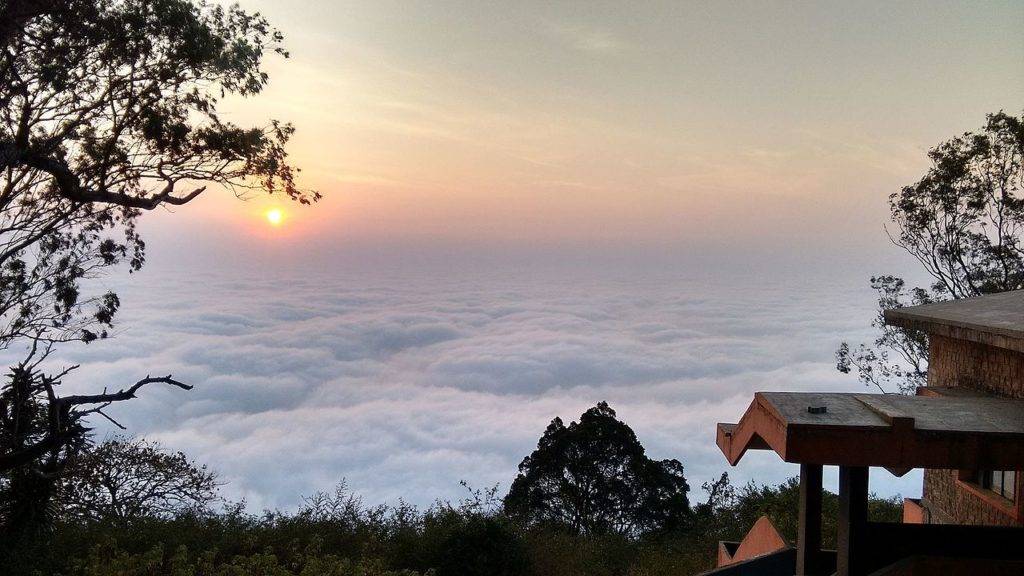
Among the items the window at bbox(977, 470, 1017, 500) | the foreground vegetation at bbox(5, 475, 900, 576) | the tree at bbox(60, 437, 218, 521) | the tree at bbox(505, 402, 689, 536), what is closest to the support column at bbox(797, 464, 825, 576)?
the window at bbox(977, 470, 1017, 500)

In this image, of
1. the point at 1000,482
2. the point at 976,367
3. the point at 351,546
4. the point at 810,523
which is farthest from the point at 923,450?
the point at 351,546

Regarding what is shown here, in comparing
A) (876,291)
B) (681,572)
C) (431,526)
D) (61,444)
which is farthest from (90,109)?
(876,291)

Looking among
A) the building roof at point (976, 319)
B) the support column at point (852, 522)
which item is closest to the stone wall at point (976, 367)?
the building roof at point (976, 319)

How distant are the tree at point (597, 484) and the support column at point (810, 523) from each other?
21.5m

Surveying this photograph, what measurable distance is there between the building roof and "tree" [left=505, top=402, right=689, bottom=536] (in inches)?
778

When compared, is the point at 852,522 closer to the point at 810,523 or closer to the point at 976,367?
the point at 810,523

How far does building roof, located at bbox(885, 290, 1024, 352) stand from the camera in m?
5.57

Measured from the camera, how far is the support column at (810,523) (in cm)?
521

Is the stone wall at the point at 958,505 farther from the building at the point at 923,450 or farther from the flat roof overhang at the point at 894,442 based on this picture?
the flat roof overhang at the point at 894,442

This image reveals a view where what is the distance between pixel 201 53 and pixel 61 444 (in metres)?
6.67

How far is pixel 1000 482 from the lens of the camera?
20.1 ft

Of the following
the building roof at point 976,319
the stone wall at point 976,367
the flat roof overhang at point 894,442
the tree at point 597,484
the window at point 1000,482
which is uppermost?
the building roof at point 976,319

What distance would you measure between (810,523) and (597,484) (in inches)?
874

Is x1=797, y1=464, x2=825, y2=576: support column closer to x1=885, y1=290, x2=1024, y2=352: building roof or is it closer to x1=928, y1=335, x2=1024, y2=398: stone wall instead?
x1=885, y1=290, x2=1024, y2=352: building roof
